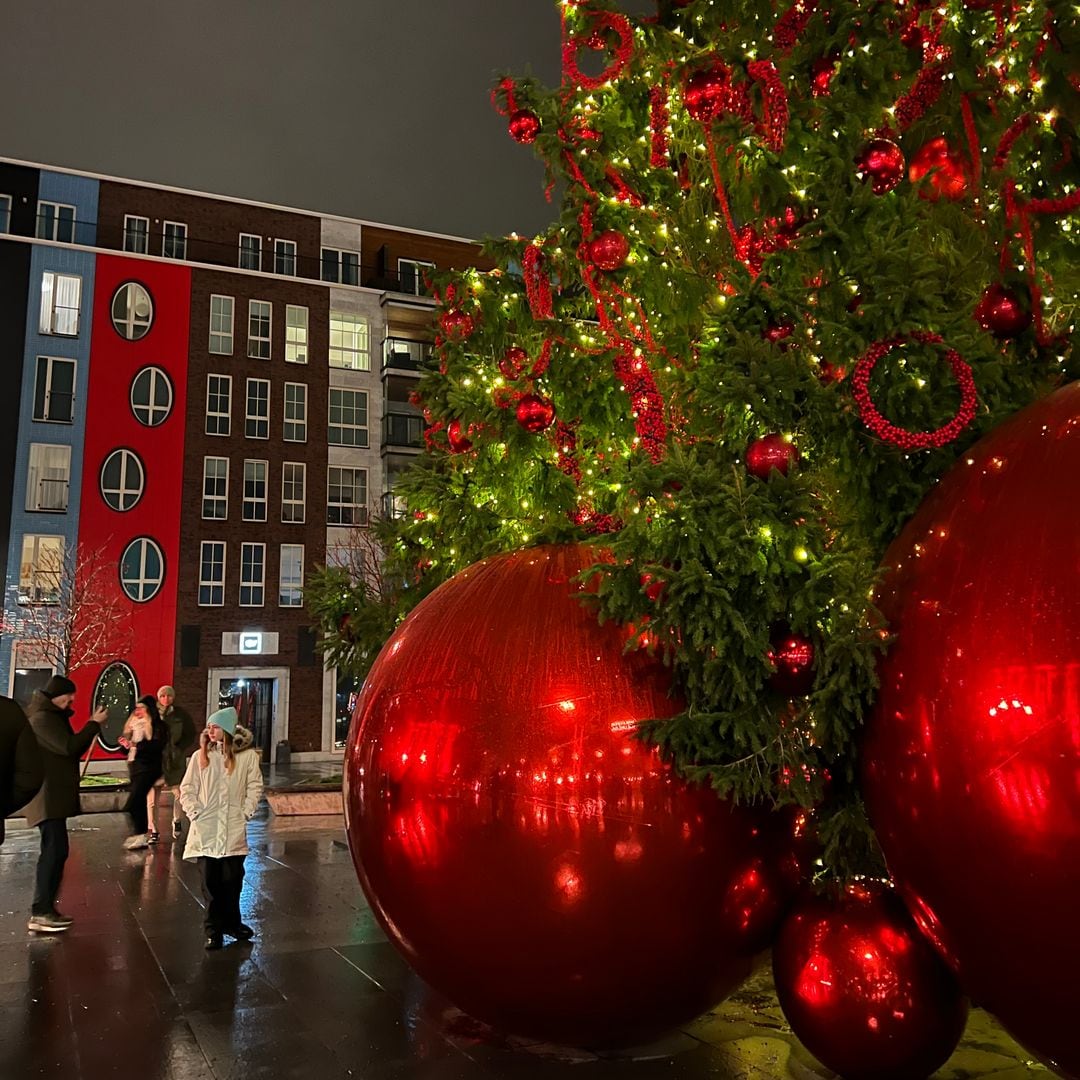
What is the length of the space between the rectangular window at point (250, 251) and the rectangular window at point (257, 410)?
4.92m

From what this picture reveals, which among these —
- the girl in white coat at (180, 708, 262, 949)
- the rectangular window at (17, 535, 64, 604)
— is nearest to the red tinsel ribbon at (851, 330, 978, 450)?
the girl in white coat at (180, 708, 262, 949)

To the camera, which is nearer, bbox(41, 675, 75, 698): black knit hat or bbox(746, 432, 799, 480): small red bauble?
bbox(746, 432, 799, 480): small red bauble

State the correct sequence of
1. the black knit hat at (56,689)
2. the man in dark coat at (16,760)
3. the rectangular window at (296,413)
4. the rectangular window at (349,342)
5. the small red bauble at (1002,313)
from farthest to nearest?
the rectangular window at (349,342) < the rectangular window at (296,413) < the black knit hat at (56,689) < the man in dark coat at (16,760) < the small red bauble at (1002,313)

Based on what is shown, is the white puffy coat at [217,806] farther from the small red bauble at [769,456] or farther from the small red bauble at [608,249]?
the small red bauble at [769,456]

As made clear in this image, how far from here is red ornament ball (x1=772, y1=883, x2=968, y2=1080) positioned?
3145 millimetres

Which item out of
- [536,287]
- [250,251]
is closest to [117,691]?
[250,251]

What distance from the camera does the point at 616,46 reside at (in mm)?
6078

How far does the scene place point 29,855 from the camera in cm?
1142

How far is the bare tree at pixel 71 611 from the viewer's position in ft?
93.4

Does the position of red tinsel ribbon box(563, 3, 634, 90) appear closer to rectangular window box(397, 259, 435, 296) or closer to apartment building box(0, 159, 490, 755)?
apartment building box(0, 159, 490, 755)

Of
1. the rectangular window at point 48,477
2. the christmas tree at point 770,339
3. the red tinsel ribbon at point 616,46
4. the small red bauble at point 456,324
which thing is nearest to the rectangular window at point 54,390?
the rectangular window at point 48,477

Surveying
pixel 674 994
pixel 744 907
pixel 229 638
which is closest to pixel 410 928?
pixel 674 994

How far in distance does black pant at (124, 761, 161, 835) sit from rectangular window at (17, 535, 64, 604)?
19797 mm

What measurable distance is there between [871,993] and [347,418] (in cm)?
3505
